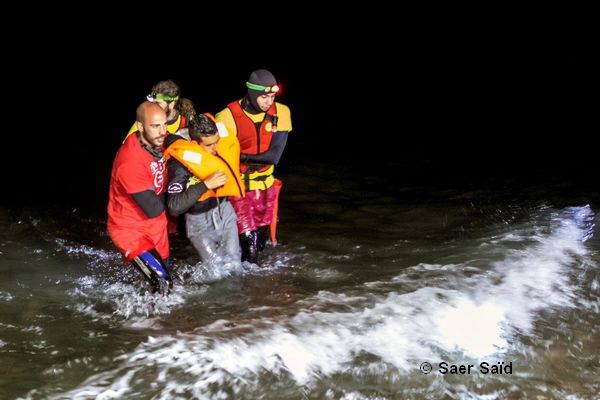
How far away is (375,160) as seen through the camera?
480 inches

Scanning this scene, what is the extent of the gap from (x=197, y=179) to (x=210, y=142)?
30 cm

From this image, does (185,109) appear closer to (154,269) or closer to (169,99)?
(169,99)

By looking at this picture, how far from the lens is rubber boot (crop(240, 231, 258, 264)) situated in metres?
6.54

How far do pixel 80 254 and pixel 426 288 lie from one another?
140 inches

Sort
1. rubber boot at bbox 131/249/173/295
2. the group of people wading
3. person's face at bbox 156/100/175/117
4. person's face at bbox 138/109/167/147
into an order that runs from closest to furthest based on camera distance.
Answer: person's face at bbox 138/109/167/147, the group of people wading, rubber boot at bbox 131/249/173/295, person's face at bbox 156/100/175/117

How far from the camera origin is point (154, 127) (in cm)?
489

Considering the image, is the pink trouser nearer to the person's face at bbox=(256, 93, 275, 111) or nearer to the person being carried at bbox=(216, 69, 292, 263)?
the person being carried at bbox=(216, 69, 292, 263)

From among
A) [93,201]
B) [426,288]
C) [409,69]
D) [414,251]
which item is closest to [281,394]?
[426,288]

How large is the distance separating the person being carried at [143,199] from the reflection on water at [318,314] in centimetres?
46

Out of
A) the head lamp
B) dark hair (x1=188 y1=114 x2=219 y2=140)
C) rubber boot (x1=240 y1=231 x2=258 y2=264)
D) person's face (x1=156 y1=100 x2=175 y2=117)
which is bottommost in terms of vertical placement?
rubber boot (x1=240 y1=231 x2=258 y2=264)

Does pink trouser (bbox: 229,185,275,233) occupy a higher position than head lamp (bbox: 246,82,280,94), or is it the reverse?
head lamp (bbox: 246,82,280,94)

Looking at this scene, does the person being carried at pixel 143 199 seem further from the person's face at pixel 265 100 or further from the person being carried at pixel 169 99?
the person's face at pixel 265 100

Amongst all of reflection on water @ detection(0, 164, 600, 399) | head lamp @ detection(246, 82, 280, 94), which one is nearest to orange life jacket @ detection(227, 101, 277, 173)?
head lamp @ detection(246, 82, 280, 94)

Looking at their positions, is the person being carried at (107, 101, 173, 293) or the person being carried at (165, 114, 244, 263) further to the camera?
the person being carried at (165, 114, 244, 263)
